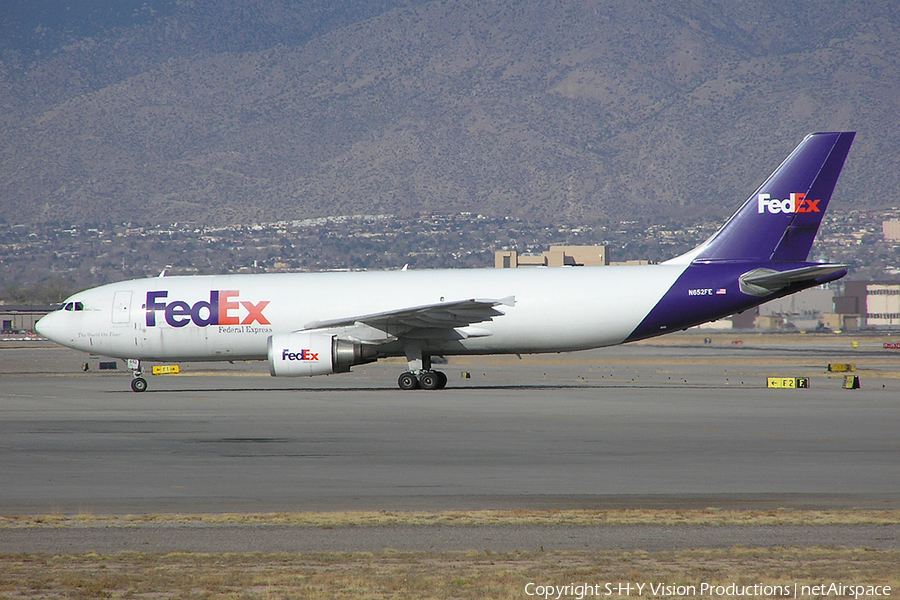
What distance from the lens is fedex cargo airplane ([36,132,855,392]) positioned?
33.2 metres

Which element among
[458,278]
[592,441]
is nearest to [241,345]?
[458,278]

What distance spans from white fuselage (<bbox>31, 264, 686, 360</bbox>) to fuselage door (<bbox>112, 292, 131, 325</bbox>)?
0.03 m

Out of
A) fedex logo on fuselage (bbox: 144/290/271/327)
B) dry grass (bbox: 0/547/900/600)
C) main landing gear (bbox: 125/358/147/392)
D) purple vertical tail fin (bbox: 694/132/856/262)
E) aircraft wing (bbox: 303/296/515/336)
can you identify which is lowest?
dry grass (bbox: 0/547/900/600)

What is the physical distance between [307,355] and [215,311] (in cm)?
420

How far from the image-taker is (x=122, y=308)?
35.3 metres

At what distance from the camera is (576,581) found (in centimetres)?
917

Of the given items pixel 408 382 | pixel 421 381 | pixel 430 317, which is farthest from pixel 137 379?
pixel 430 317

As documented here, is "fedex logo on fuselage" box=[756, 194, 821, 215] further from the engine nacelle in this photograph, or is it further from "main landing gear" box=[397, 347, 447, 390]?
the engine nacelle

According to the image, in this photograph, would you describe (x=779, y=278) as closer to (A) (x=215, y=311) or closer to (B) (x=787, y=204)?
(B) (x=787, y=204)

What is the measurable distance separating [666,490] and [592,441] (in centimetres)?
556

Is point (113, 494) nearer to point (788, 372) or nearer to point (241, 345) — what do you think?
point (241, 345)

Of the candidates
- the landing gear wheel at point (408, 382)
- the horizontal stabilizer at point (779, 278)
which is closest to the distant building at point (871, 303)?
the horizontal stabilizer at point (779, 278)

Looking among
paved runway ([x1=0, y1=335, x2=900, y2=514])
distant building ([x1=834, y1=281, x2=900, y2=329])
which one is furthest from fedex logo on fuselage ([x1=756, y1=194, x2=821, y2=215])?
distant building ([x1=834, y1=281, x2=900, y2=329])

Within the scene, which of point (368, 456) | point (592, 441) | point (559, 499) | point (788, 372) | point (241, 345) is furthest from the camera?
point (788, 372)
